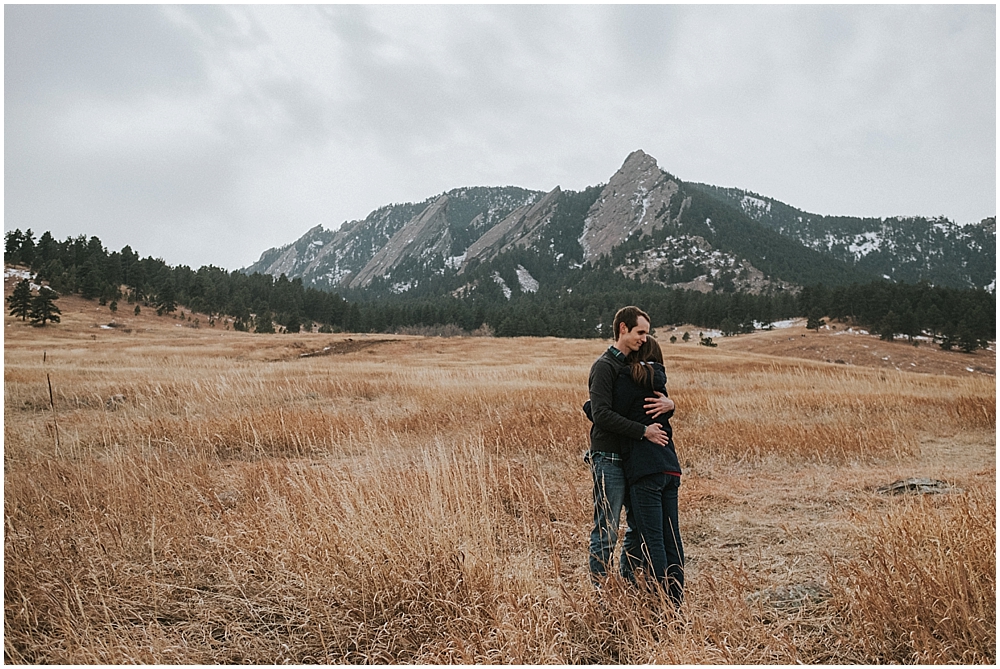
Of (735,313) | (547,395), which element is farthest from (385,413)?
(735,313)

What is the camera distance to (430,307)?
114438 mm

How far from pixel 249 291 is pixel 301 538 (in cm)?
9881

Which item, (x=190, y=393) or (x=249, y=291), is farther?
(x=249, y=291)

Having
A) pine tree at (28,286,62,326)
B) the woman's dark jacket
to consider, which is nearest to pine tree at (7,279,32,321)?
pine tree at (28,286,62,326)

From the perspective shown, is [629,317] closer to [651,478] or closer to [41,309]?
[651,478]

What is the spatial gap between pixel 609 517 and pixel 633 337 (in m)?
1.28

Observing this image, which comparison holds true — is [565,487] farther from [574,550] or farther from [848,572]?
[848,572]

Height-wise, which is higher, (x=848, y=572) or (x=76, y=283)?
(x=76, y=283)

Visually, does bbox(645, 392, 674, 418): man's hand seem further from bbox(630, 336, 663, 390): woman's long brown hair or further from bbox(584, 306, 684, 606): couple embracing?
bbox(630, 336, 663, 390): woman's long brown hair

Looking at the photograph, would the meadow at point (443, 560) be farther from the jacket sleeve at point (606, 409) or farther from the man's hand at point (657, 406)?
the man's hand at point (657, 406)

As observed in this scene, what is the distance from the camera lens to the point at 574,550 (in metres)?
4.88

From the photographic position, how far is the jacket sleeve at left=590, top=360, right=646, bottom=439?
11.6 ft

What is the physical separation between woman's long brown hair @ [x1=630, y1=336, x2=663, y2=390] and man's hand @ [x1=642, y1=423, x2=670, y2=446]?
0.95ft

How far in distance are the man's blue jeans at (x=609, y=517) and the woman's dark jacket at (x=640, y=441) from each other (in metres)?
0.11
